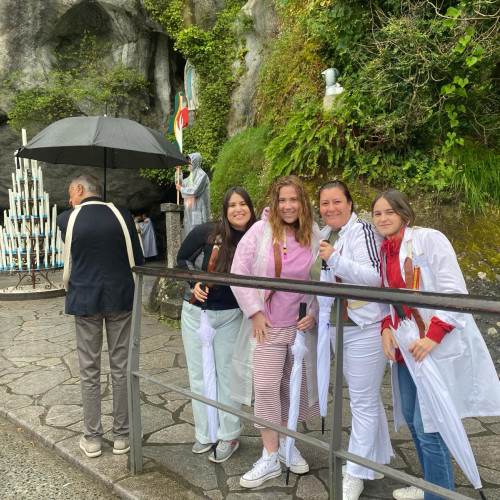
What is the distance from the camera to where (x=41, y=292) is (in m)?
9.76

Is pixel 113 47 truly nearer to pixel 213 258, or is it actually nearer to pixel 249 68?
pixel 249 68

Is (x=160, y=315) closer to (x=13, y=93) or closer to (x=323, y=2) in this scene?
(x=323, y=2)

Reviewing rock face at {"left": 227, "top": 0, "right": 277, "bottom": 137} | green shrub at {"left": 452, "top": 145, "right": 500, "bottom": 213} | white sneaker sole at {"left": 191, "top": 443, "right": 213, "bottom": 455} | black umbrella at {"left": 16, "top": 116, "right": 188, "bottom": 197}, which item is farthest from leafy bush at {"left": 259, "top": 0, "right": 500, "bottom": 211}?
rock face at {"left": 227, "top": 0, "right": 277, "bottom": 137}

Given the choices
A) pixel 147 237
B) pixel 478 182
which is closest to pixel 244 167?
pixel 478 182

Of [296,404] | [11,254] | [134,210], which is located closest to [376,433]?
[296,404]

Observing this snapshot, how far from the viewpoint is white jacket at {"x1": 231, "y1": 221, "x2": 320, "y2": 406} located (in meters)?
2.81

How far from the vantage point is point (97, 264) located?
126 inches

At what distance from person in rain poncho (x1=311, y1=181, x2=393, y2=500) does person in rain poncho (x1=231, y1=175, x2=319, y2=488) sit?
0.79 feet

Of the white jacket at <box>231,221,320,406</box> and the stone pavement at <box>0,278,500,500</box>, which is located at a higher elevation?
the white jacket at <box>231,221,320,406</box>

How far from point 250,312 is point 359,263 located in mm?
699

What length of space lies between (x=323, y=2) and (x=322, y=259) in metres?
5.32

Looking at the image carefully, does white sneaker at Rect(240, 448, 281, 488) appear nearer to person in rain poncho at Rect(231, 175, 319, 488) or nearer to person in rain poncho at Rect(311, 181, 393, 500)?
person in rain poncho at Rect(231, 175, 319, 488)

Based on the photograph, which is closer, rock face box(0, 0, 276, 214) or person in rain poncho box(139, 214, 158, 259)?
rock face box(0, 0, 276, 214)

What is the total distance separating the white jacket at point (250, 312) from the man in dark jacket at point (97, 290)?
0.88 metres
